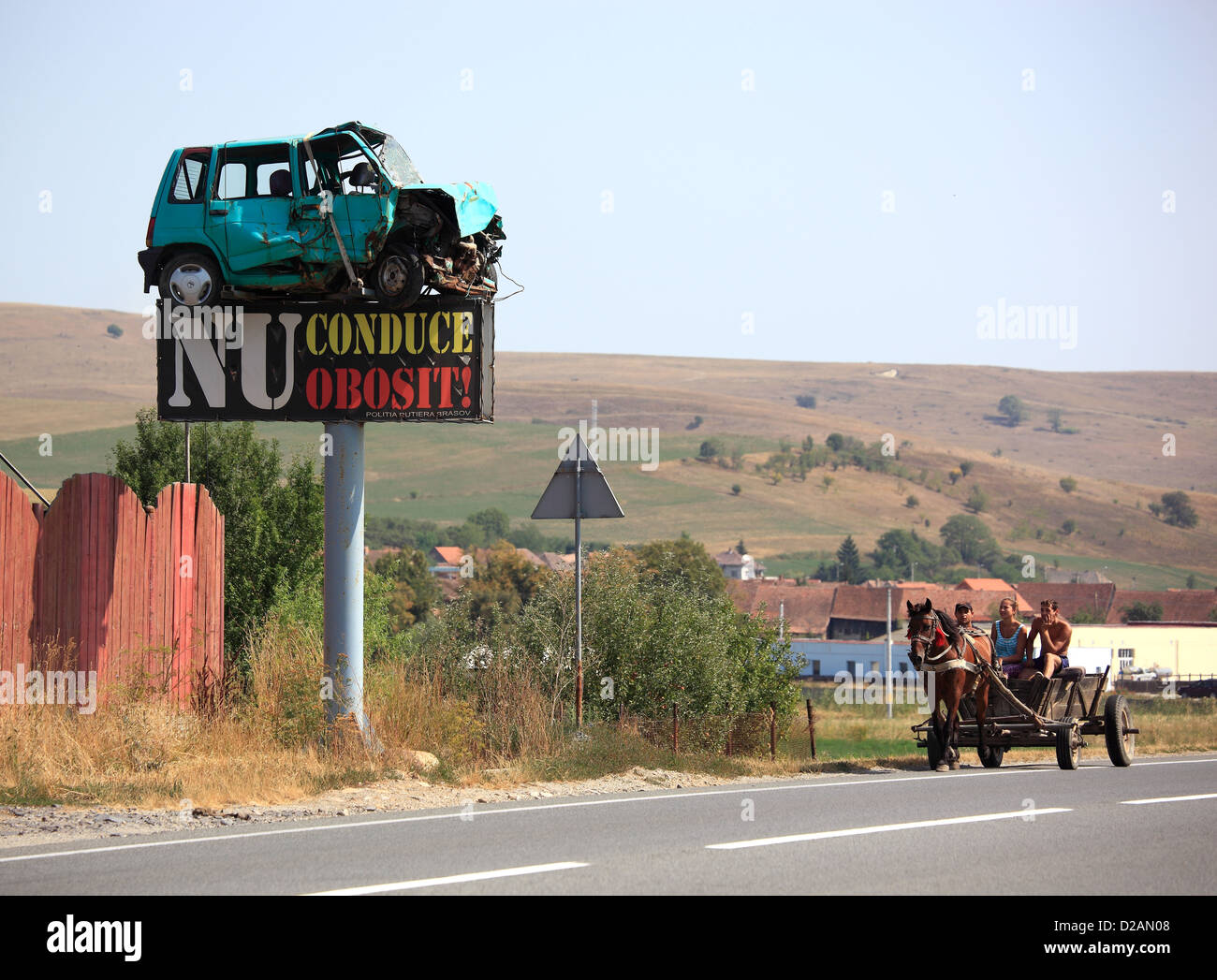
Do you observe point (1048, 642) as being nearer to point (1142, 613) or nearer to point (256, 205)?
point (256, 205)

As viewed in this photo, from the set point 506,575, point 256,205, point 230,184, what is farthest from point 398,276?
point 506,575

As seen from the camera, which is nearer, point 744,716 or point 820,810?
point 820,810

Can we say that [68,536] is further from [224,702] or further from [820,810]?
[820,810]

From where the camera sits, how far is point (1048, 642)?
1725 cm

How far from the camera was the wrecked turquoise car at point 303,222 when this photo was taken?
48.3 ft

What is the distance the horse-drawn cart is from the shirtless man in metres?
0.17

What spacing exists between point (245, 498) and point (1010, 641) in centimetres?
1471

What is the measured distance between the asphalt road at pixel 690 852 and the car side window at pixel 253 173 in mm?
6744

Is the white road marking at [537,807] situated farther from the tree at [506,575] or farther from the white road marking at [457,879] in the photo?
the tree at [506,575]

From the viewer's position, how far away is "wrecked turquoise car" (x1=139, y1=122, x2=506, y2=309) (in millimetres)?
14727

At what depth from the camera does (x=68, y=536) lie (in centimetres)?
1416

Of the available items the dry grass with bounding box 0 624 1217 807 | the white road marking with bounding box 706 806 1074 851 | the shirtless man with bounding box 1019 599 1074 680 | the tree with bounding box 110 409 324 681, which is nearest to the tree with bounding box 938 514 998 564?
the tree with bounding box 110 409 324 681
